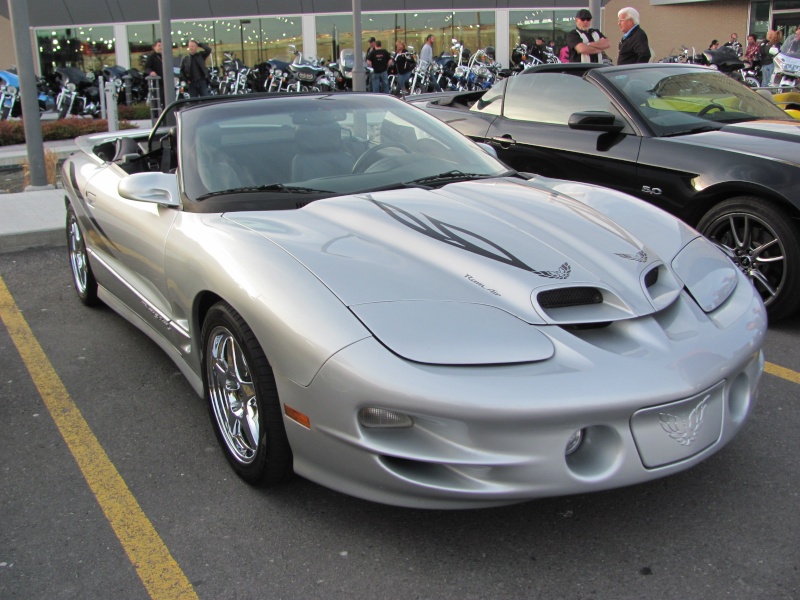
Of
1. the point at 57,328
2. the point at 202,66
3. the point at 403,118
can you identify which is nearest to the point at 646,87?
the point at 403,118

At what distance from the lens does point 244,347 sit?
2834mm

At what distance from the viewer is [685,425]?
8.21 feet

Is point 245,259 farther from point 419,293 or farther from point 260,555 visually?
point 260,555

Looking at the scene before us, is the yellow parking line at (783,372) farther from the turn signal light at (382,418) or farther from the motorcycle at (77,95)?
the motorcycle at (77,95)

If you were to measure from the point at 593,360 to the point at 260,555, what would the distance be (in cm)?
121

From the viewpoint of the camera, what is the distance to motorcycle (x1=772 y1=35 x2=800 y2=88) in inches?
436

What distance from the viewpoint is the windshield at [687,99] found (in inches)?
219

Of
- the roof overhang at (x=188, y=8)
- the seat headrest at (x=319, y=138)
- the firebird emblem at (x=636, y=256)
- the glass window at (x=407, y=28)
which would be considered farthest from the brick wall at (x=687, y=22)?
the firebird emblem at (x=636, y=256)

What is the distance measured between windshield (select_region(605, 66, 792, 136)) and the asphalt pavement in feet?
15.9

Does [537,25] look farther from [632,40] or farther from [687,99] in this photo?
[687,99]

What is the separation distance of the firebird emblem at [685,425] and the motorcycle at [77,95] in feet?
63.1

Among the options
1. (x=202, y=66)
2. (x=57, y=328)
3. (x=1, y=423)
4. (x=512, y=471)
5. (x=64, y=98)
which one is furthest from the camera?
(x=64, y=98)

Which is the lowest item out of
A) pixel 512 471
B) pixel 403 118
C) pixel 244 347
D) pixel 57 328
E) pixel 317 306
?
A: pixel 57 328

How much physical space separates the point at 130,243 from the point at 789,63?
10.1 meters
